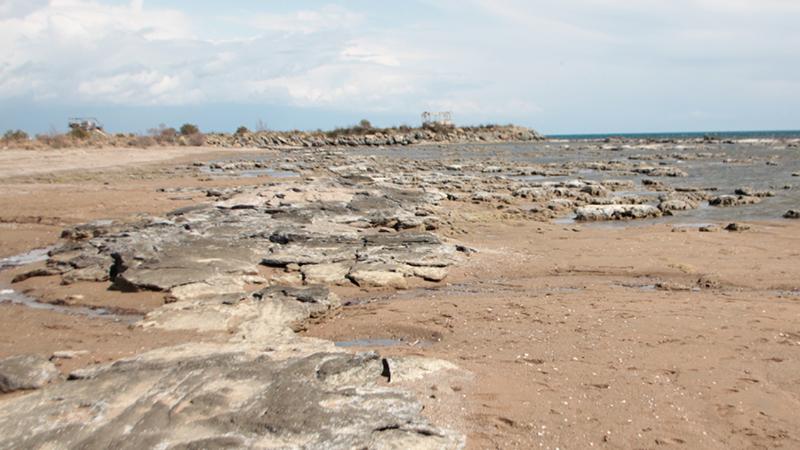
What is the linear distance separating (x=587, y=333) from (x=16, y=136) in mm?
49021

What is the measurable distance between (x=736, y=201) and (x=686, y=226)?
16.7 ft

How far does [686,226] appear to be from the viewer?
13.3 meters

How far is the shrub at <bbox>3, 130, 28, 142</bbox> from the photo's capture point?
4279 cm

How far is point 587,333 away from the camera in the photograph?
627 centimetres

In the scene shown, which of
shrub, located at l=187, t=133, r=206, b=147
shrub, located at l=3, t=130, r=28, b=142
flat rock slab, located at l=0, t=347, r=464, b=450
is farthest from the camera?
shrub, located at l=187, t=133, r=206, b=147

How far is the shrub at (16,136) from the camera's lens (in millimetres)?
42794

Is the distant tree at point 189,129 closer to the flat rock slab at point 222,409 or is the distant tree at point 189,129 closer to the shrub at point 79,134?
the shrub at point 79,134

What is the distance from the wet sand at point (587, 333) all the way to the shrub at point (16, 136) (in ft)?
120

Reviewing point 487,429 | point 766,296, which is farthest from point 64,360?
point 766,296

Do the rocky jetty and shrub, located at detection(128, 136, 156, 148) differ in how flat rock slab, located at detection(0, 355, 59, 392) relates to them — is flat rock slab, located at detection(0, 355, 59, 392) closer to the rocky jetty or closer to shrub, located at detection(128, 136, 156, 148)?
shrub, located at detection(128, 136, 156, 148)

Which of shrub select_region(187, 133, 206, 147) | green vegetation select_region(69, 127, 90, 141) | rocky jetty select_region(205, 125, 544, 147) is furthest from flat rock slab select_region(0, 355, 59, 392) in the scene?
rocky jetty select_region(205, 125, 544, 147)

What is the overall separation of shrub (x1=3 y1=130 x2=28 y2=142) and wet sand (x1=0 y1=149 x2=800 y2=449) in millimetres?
36543

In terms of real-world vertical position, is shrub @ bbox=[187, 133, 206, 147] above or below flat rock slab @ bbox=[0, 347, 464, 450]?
above

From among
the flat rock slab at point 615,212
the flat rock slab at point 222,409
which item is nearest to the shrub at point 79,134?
the flat rock slab at point 615,212
